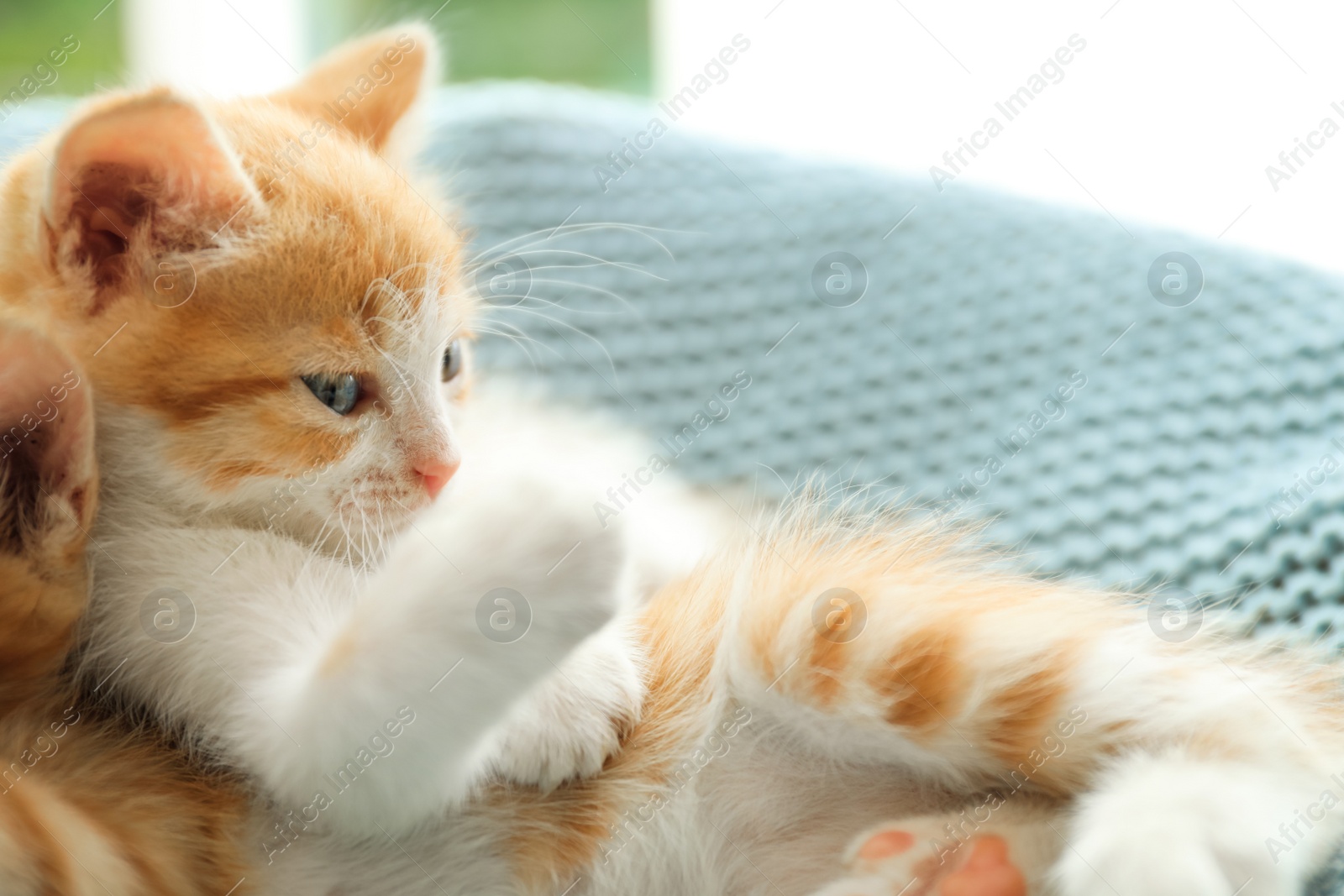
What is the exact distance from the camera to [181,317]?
0.74 m

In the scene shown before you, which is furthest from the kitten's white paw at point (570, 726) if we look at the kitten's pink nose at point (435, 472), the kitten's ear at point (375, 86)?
the kitten's ear at point (375, 86)

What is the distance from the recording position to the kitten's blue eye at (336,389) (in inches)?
29.2

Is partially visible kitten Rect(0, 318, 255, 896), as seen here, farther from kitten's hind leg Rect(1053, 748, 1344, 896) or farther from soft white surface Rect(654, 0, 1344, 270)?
soft white surface Rect(654, 0, 1344, 270)

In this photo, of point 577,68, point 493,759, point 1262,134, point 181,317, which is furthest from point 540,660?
point 577,68

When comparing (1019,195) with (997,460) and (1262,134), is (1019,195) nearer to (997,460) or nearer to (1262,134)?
(1262,134)

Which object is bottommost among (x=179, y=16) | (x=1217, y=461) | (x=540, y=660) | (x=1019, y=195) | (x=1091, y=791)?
(x=179, y=16)

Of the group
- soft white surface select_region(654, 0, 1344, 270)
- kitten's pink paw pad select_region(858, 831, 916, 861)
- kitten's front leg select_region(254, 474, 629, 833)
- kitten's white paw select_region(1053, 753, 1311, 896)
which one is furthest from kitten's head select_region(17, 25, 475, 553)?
soft white surface select_region(654, 0, 1344, 270)

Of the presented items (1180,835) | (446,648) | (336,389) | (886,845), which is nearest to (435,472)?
(336,389)

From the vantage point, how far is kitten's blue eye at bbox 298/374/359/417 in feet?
2.43

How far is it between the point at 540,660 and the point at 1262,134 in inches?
46.9

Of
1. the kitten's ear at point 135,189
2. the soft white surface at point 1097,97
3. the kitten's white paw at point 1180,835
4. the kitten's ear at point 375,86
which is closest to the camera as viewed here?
the kitten's white paw at point 1180,835

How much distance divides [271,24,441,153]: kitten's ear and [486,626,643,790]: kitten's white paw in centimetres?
51

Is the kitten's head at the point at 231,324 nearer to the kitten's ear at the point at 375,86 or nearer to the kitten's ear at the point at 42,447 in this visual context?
the kitten's ear at the point at 42,447

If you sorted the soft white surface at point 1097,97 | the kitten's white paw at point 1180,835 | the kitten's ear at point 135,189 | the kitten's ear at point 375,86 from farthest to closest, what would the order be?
the soft white surface at point 1097,97, the kitten's ear at point 375,86, the kitten's ear at point 135,189, the kitten's white paw at point 1180,835
